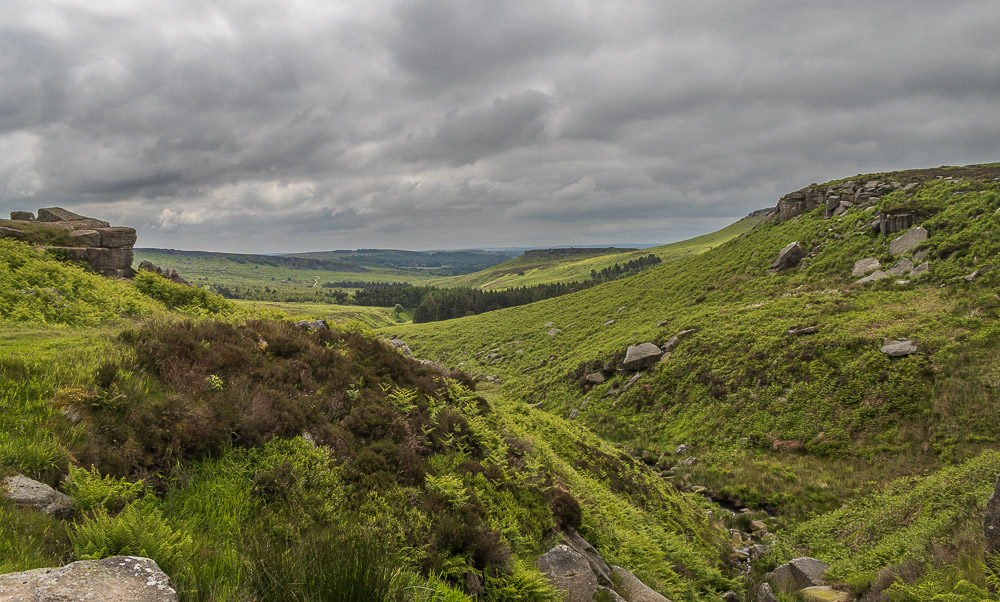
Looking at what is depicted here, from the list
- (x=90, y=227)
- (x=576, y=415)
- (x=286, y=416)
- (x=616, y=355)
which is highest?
(x=90, y=227)

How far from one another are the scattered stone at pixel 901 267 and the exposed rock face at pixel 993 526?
1159 inches

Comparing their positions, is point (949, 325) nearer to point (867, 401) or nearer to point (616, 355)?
point (867, 401)

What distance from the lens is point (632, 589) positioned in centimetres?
877

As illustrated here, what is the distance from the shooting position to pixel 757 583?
1198 cm

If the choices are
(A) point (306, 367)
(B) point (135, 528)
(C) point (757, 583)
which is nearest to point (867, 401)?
(C) point (757, 583)

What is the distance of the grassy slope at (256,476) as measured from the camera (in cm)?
472

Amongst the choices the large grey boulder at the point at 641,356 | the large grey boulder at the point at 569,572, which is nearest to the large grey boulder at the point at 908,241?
the large grey boulder at the point at 641,356

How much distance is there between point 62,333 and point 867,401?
3148 centimetres

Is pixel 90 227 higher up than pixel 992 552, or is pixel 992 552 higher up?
pixel 90 227

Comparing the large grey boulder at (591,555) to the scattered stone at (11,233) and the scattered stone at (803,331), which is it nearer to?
the scattered stone at (803,331)

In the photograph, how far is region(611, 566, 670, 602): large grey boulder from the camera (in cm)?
855

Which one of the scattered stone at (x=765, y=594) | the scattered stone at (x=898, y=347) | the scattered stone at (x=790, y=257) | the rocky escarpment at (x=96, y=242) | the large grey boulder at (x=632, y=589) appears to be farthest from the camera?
the scattered stone at (x=790, y=257)

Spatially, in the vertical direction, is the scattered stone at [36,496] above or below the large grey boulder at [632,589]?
above

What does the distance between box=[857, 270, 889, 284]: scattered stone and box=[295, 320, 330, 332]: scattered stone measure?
1475 inches
